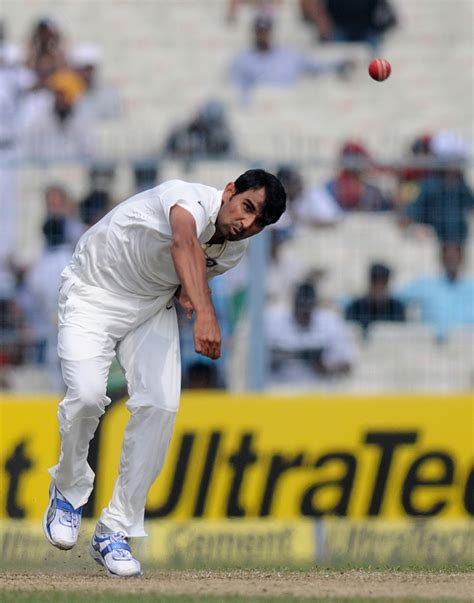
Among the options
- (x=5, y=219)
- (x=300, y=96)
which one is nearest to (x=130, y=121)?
(x=300, y=96)

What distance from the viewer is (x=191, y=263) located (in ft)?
22.4

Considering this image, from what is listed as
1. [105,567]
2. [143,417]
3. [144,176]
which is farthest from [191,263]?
[144,176]

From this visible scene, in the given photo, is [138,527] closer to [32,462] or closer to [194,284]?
[194,284]

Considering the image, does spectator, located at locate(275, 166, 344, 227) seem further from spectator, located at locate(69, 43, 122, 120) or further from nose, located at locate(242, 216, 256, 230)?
spectator, located at locate(69, 43, 122, 120)

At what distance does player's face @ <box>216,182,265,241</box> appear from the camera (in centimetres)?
710

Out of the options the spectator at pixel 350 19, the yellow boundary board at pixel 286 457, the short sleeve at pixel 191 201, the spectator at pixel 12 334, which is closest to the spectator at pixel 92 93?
the spectator at pixel 350 19

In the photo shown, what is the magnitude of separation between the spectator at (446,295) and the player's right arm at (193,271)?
15.1 ft

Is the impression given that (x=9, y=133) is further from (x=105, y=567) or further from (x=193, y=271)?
(x=193, y=271)

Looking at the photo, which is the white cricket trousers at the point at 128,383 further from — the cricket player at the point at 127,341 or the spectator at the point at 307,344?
the spectator at the point at 307,344

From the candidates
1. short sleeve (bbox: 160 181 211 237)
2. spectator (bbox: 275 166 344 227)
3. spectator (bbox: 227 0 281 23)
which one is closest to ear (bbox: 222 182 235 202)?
short sleeve (bbox: 160 181 211 237)

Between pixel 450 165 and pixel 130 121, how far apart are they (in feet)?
22.6

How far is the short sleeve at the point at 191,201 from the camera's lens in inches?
276

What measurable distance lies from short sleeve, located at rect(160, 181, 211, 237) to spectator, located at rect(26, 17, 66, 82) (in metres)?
8.96

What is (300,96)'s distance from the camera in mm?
17547
